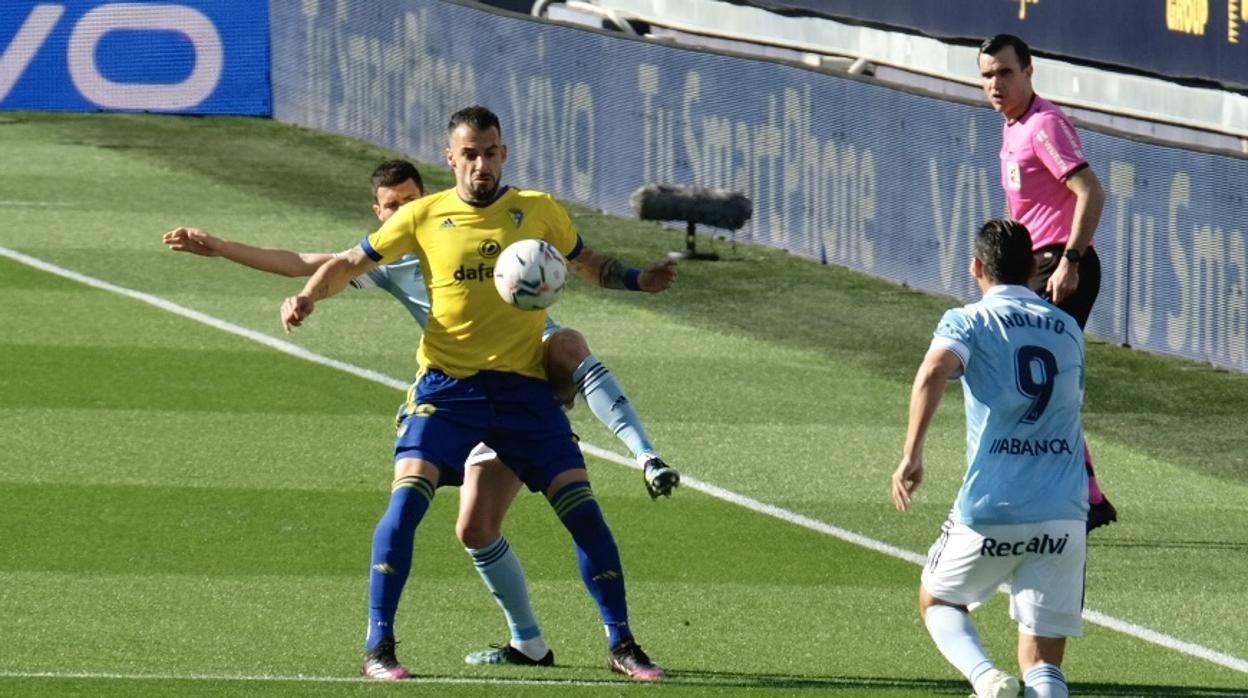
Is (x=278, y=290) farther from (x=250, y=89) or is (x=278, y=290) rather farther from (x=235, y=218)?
(x=250, y=89)

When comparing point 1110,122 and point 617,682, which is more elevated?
point 617,682

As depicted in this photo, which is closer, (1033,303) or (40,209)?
(1033,303)

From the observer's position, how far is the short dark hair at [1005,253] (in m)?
8.45

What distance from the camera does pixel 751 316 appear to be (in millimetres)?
19688

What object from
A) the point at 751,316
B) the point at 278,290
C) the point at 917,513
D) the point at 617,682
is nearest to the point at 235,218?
the point at 278,290

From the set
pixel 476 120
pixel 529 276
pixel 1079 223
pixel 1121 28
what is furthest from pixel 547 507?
pixel 1121 28

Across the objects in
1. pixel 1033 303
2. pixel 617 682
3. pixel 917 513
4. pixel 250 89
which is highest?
pixel 1033 303

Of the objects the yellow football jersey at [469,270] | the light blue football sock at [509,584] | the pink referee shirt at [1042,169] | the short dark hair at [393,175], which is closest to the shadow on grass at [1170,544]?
the pink referee shirt at [1042,169]

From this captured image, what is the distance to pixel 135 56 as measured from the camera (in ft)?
96.7

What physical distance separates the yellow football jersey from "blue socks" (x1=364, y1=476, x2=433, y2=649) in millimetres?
514

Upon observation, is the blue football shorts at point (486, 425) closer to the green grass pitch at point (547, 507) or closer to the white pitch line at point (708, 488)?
the green grass pitch at point (547, 507)

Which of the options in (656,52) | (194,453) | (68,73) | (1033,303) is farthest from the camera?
(68,73)

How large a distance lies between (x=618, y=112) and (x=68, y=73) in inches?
341

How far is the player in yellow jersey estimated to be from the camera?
9.61 meters
